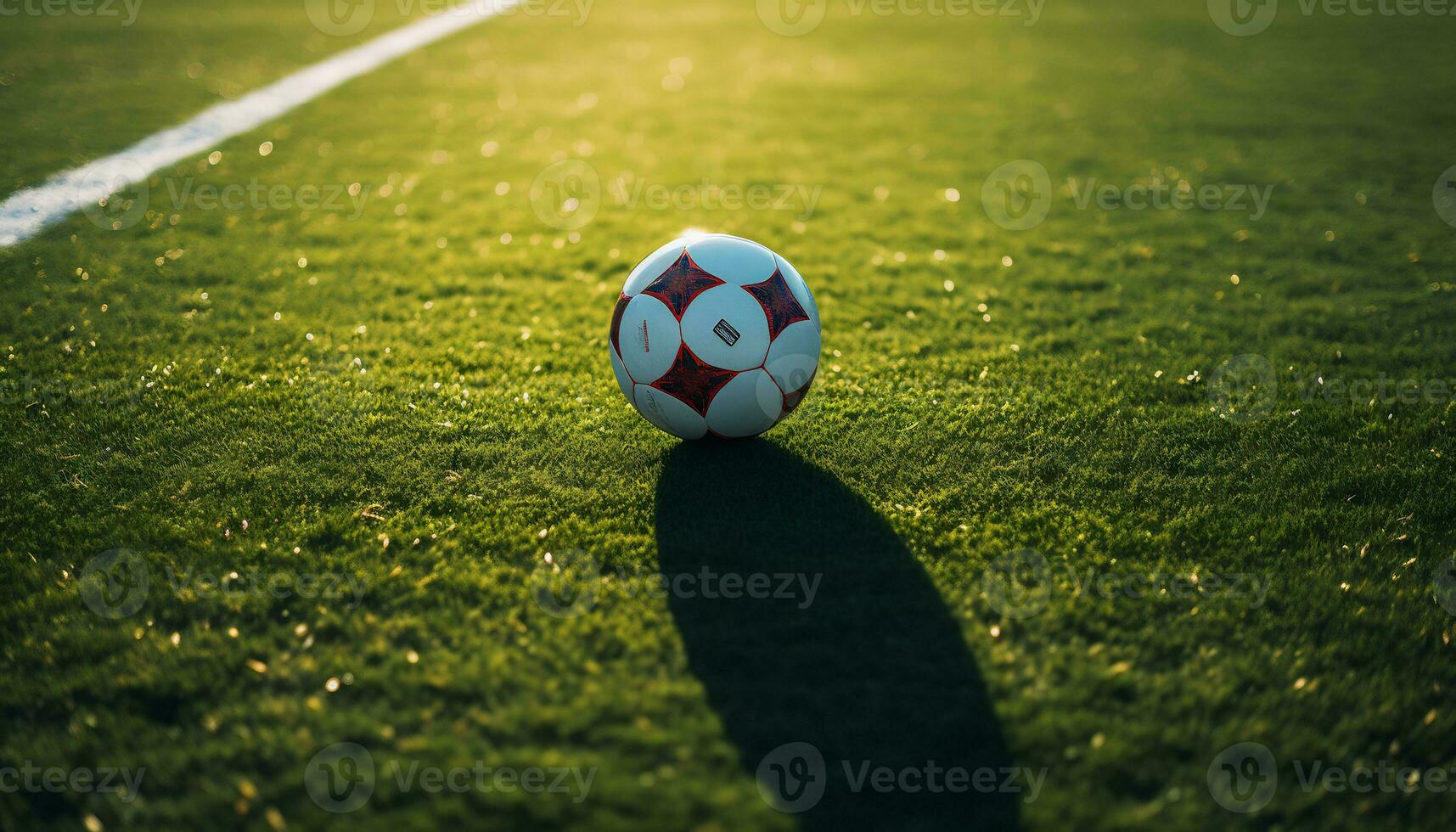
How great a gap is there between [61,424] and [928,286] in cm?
560

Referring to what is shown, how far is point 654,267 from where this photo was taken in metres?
4.71

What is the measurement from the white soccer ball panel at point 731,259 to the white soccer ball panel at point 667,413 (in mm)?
640

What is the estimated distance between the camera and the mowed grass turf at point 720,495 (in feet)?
10.9

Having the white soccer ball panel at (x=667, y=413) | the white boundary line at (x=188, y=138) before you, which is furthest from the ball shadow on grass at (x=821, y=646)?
the white boundary line at (x=188, y=138)

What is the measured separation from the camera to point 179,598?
395cm

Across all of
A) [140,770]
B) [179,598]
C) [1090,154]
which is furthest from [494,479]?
[1090,154]

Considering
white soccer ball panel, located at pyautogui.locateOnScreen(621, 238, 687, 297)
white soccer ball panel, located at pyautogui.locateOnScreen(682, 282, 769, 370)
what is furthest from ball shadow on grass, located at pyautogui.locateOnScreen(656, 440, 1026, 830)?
white soccer ball panel, located at pyautogui.locateOnScreen(621, 238, 687, 297)

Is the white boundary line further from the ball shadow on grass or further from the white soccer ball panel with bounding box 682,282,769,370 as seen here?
the ball shadow on grass

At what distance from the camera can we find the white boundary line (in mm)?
7859

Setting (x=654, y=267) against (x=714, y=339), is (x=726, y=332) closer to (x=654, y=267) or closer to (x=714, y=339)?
(x=714, y=339)

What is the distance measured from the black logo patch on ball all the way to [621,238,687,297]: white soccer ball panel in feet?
1.40

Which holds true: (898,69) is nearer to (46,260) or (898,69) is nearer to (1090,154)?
(1090,154)

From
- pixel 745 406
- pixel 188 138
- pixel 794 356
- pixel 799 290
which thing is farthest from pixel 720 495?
pixel 188 138

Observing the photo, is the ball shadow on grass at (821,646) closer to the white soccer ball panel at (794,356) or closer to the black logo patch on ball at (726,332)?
the white soccer ball panel at (794,356)
